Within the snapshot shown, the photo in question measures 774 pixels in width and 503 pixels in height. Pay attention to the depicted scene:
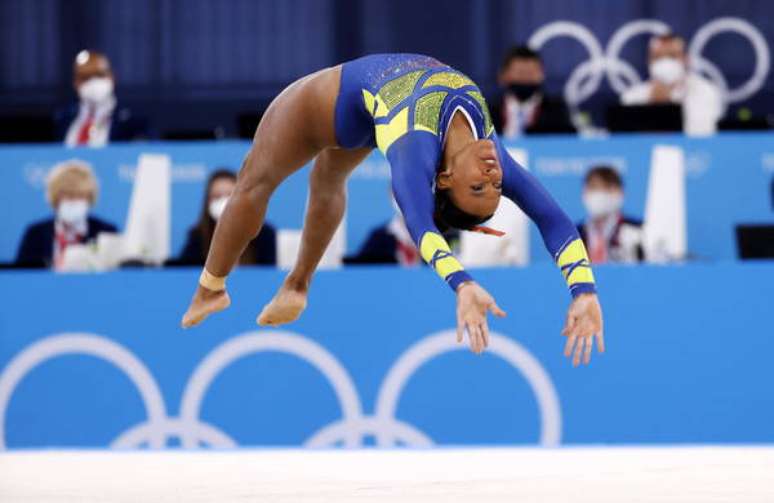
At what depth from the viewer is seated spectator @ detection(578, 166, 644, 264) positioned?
7.37 m

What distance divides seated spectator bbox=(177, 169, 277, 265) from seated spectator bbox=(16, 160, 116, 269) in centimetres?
58

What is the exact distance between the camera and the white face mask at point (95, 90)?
28.5ft

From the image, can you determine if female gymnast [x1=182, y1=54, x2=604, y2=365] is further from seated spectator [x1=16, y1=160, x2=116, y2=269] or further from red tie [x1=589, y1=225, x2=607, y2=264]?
seated spectator [x1=16, y1=160, x2=116, y2=269]

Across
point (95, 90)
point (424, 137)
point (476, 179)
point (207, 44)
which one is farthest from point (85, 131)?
point (476, 179)

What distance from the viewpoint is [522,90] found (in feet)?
28.0

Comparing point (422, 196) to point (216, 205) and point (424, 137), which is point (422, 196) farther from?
point (216, 205)

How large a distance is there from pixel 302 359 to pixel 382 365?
384mm

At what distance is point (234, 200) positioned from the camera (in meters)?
4.92

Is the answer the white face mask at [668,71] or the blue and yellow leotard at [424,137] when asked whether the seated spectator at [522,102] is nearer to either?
the white face mask at [668,71]

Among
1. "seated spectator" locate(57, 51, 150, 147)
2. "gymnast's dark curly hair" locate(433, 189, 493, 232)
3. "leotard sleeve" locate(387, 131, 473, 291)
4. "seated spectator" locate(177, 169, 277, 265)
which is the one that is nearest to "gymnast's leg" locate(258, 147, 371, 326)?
"gymnast's dark curly hair" locate(433, 189, 493, 232)

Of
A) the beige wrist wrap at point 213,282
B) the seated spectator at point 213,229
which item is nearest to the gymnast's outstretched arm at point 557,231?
the beige wrist wrap at point 213,282

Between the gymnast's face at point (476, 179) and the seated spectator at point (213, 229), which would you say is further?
the seated spectator at point (213, 229)

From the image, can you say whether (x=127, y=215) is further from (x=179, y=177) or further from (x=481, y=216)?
(x=481, y=216)

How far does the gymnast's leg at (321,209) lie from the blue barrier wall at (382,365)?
1246 millimetres
